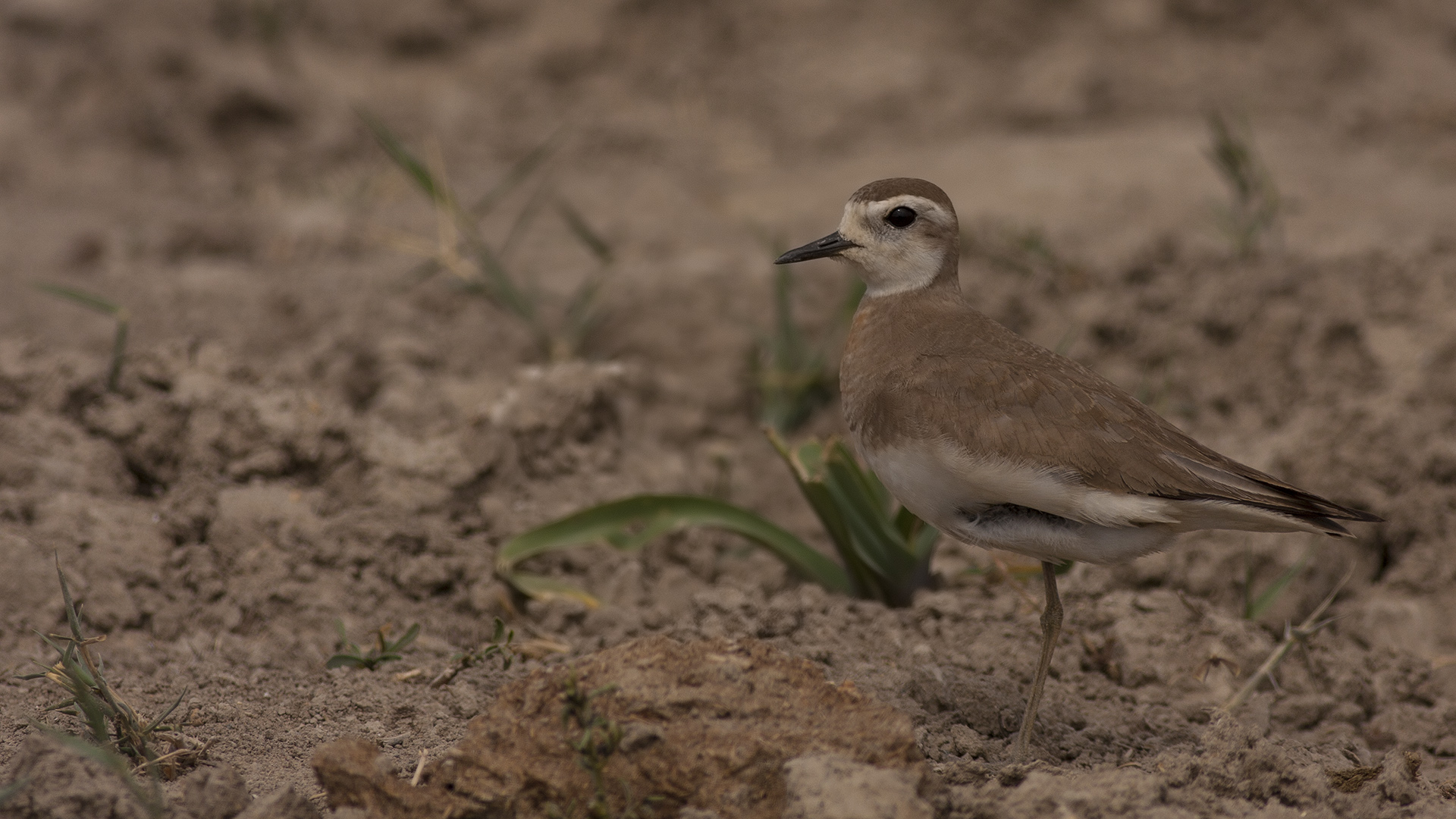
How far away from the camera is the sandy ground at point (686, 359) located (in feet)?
11.3

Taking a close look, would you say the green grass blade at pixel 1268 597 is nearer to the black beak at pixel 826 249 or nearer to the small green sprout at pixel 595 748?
the black beak at pixel 826 249

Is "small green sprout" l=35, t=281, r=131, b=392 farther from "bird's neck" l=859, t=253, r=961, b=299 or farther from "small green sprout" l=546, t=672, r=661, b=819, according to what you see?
"small green sprout" l=546, t=672, r=661, b=819

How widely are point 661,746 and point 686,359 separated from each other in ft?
11.2

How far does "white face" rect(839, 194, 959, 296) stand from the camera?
379cm

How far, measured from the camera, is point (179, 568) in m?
4.10

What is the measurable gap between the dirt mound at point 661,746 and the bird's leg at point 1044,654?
687 mm

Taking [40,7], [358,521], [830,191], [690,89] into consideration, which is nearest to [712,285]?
[830,191]

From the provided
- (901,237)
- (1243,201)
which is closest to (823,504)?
(901,237)

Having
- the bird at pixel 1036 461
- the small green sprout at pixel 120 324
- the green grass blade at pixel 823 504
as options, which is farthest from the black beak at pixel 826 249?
the small green sprout at pixel 120 324

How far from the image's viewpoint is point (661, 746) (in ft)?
8.51

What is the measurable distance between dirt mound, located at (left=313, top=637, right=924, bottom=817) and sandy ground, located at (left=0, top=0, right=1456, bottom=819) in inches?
0.8

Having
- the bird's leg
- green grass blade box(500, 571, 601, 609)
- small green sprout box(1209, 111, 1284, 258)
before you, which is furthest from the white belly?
small green sprout box(1209, 111, 1284, 258)

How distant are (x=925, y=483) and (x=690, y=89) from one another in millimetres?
6373

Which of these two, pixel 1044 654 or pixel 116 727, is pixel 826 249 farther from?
pixel 116 727
